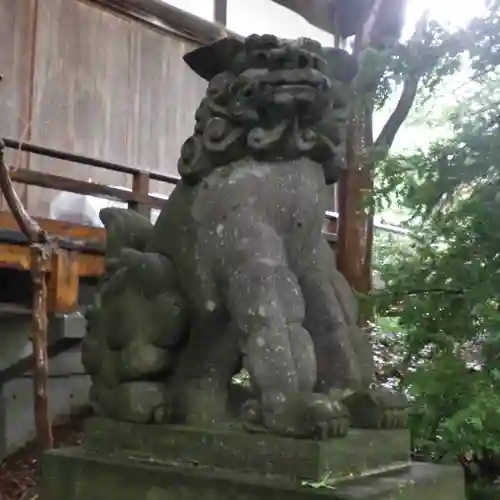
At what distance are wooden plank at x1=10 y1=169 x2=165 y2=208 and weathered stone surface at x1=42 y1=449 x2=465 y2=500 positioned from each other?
8.71 feet

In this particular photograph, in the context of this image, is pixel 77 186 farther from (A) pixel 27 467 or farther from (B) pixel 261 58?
(B) pixel 261 58

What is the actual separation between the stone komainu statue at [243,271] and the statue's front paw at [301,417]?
0.06 metres

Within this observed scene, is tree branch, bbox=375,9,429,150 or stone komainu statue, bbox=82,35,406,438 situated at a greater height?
tree branch, bbox=375,9,429,150

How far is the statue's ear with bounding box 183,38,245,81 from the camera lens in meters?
2.05

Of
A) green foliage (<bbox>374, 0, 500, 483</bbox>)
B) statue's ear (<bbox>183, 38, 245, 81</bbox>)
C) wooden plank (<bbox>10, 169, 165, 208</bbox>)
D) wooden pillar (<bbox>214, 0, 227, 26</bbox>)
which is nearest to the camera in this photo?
statue's ear (<bbox>183, 38, 245, 81</bbox>)

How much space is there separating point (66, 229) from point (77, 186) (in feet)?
1.01

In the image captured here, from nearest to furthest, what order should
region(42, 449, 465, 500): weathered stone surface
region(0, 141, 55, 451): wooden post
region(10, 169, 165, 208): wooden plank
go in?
region(42, 449, 465, 500): weathered stone surface, region(0, 141, 55, 451): wooden post, region(10, 169, 165, 208): wooden plank

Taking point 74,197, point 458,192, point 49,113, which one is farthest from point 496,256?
point 49,113

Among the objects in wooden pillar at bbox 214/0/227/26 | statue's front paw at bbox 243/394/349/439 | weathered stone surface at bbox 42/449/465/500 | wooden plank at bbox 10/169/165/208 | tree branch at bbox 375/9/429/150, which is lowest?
weathered stone surface at bbox 42/449/465/500

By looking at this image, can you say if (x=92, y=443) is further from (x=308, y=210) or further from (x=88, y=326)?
(x=308, y=210)

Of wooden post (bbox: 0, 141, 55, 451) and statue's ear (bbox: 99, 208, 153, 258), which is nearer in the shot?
statue's ear (bbox: 99, 208, 153, 258)

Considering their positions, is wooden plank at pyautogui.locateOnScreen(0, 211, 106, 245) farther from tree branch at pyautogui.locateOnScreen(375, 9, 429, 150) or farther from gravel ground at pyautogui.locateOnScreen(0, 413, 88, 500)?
tree branch at pyautogui.locateOnScreen(375, 9, 429, 150)

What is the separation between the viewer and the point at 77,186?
466 cm

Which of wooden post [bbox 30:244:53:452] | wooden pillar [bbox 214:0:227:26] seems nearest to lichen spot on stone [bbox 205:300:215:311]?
wooden post [bbox 30:244:53:452]
